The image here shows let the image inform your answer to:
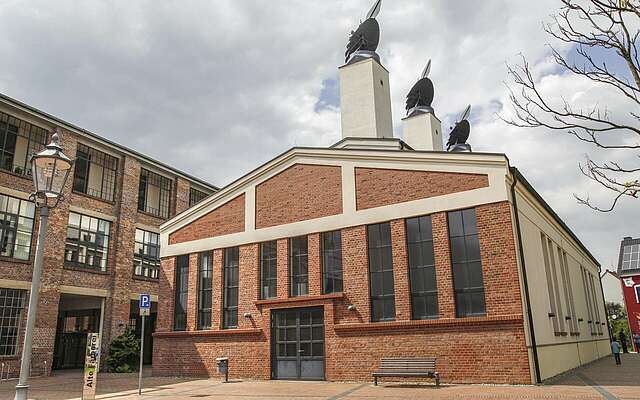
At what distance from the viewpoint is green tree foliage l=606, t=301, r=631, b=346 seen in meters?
46.3

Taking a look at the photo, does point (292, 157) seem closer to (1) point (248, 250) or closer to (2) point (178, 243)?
(1) point (248, 250)

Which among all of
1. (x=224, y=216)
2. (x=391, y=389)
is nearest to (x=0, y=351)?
(x=224, y=216)

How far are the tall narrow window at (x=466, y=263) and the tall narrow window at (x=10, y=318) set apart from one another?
62.7ft

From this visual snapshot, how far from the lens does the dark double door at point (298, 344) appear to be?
16688 millimetres

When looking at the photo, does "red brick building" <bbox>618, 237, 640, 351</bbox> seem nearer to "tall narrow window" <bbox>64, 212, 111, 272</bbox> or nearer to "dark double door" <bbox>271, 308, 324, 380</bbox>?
"dark double door" <bbox>271, 308, 324, 380</bbox>

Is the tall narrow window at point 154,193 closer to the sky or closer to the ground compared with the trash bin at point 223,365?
closer to the sky

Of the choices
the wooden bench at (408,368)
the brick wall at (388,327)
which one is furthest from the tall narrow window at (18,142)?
the wooden bench at (408,368)

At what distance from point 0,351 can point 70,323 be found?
321 inches

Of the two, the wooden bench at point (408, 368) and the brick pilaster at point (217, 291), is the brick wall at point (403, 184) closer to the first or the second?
the wooden bench at point (408, 368)

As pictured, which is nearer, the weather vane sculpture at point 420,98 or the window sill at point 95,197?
the window sill at point 95,197

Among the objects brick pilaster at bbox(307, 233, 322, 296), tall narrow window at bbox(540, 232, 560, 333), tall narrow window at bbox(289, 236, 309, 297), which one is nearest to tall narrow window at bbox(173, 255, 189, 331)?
tall narrow window at bbox(289, 236, 309, 297)

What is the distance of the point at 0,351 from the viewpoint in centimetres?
2172

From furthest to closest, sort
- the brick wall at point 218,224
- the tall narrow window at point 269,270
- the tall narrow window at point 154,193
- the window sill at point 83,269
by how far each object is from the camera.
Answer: the tall narrow window at point 154,193, the window sill at point 83,269, the brick wall at point 218,224, the tall narrow window at point 269,270

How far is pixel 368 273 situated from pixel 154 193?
786 inches
